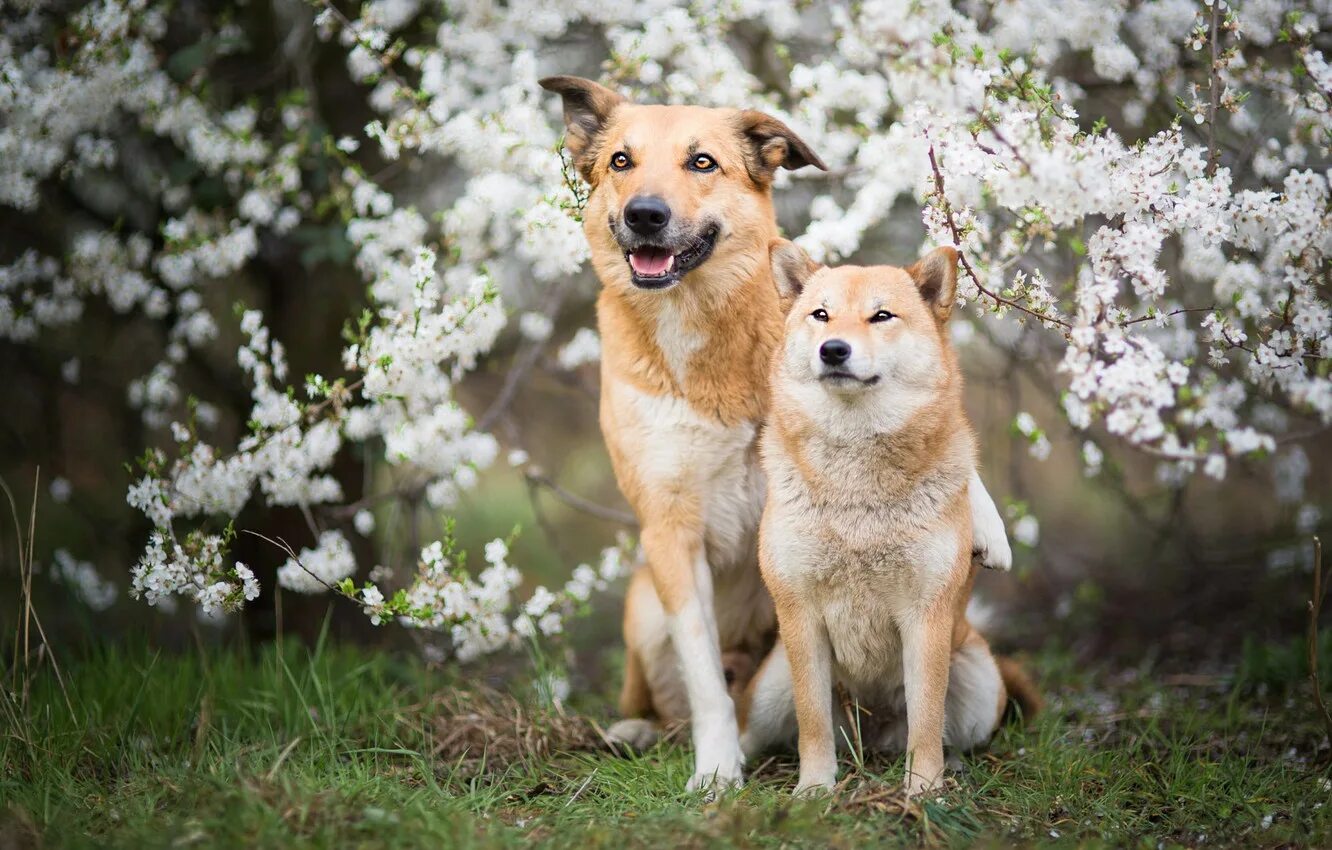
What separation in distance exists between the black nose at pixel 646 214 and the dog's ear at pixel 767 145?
488 millimetres

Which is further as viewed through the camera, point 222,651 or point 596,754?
point 222,651

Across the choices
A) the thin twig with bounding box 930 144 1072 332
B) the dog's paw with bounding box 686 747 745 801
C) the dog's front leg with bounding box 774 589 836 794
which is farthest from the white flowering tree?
the dog's front leg with bounding box 774 589 836 794

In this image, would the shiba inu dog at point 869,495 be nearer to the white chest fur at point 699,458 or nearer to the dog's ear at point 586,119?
the white chest fur at point 699,458

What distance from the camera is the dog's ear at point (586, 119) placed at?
3814 millimetres

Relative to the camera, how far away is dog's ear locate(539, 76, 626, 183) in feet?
12.5

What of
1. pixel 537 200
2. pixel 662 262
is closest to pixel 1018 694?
pixel 662 262

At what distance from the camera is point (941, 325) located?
3.24 m

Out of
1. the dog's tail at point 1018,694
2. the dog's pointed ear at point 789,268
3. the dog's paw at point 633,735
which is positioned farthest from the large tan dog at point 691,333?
the dog's tail at point 1018,694

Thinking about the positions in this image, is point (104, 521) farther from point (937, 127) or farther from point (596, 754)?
point (937, 127)

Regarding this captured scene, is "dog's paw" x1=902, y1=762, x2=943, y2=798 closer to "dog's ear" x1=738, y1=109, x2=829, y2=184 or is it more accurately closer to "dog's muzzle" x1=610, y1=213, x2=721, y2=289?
"dog's muzzle" x1=610, y1=213, x2=721, y2=289

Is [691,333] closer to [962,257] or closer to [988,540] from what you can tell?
[962,257]

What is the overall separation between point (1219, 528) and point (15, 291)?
690 cm

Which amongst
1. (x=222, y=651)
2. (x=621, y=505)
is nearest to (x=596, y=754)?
(x=222, y=651)

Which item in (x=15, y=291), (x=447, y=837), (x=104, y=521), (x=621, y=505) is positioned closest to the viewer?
(x=447, y=837)
